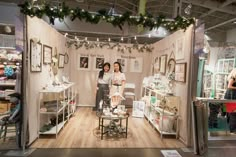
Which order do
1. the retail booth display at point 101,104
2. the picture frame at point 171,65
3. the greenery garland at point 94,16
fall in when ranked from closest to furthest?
the greenery garland at point 94,16 → the retail booth display at point 101,104 → the picture frame at point 171,65

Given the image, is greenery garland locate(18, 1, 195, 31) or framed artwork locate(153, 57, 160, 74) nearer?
greenery garland locate(18, 1, 195, 31)

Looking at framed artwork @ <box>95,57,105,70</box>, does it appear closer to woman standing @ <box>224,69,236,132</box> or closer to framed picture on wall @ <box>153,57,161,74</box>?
framed picture on wall @ <box>153,57,161,74</box>

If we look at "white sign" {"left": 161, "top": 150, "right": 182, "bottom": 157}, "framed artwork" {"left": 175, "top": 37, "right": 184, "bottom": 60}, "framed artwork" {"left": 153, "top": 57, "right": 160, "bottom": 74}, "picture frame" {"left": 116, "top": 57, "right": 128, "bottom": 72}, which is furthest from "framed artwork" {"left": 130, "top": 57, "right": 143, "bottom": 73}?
"white sign" {"left": 161, "top": 150, "right": 182, "bottom": 157}

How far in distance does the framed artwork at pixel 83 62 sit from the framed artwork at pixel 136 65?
1594 millimetres

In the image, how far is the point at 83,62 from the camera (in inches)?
315

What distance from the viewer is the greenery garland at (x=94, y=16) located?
11.9 feet

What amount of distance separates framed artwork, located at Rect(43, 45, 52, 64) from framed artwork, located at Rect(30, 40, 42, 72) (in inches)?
10.0

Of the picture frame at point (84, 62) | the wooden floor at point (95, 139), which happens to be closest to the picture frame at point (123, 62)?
the picture frame at point (84, 62)

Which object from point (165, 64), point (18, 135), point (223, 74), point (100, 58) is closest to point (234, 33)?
point (223, 74)

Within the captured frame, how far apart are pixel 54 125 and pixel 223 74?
5876 millimetres

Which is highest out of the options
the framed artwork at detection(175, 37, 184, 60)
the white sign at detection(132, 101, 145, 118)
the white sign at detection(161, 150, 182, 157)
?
the framed artwork at detection(175, 37, 184, 60)

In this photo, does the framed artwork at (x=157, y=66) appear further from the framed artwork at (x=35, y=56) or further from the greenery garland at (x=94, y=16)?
the framed artwork at (x=35, y=56)

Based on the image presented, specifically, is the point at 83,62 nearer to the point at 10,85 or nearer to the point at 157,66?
the point at 157,66

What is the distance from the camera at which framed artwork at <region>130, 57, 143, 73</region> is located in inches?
321
